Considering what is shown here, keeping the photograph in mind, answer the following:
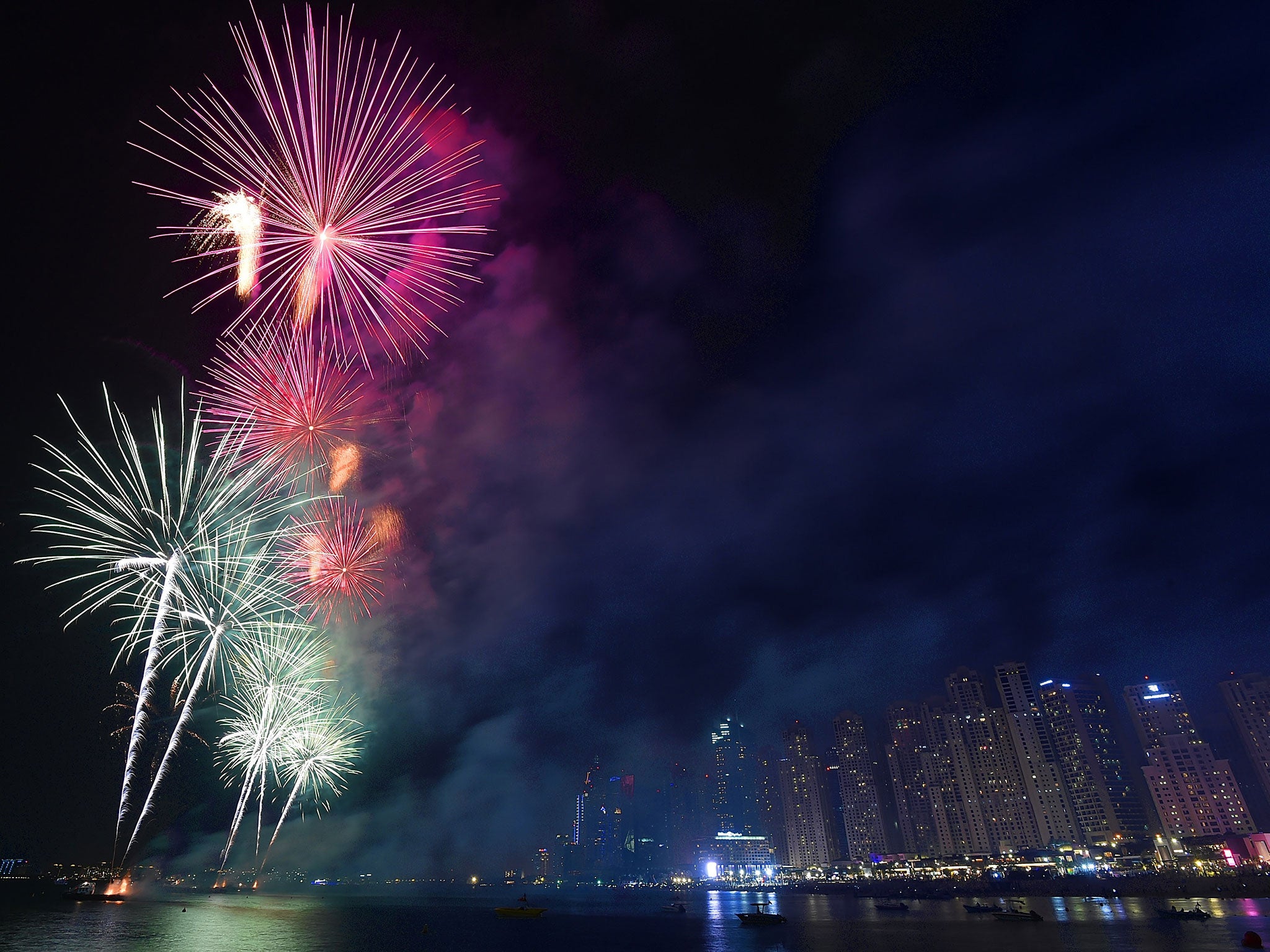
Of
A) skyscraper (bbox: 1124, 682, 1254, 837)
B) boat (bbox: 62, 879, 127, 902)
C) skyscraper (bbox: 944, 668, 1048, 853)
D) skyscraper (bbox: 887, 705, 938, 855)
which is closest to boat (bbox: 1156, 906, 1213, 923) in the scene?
skyscraper (bbox: 944, 668, 1048, 853)

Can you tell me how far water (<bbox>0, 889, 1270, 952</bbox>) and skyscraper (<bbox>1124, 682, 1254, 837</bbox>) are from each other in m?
38.2

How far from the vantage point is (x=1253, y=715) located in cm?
15488

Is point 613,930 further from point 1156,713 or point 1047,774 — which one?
point 1156,713

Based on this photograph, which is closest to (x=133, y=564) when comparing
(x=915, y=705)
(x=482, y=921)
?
(x=482, y=921)

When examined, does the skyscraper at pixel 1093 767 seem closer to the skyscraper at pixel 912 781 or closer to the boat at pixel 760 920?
the skyscraper at pixel 912 781

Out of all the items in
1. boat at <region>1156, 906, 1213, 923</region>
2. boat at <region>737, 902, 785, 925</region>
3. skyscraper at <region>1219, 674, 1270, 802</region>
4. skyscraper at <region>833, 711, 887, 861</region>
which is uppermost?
skyscraper at <region>1219, 674, 1270, 802</region>

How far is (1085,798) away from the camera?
15400cm

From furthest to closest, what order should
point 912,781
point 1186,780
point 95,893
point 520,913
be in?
point 912,781 → point 1186,780 → point 95,893 → point 520,913

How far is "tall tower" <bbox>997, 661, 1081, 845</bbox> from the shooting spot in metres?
151

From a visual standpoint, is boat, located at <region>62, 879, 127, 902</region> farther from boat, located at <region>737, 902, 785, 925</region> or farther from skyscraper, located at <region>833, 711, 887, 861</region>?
skyscraper, located at <region>833, 711, 887, 861</region>

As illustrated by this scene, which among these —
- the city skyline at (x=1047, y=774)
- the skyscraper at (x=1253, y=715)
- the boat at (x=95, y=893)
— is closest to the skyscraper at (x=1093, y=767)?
the city skyline at (x=1047, y=774)

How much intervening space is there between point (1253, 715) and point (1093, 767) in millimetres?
40316

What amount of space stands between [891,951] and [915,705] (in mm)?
147577

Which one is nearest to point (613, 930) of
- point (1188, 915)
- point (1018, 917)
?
point (1018, 917)
